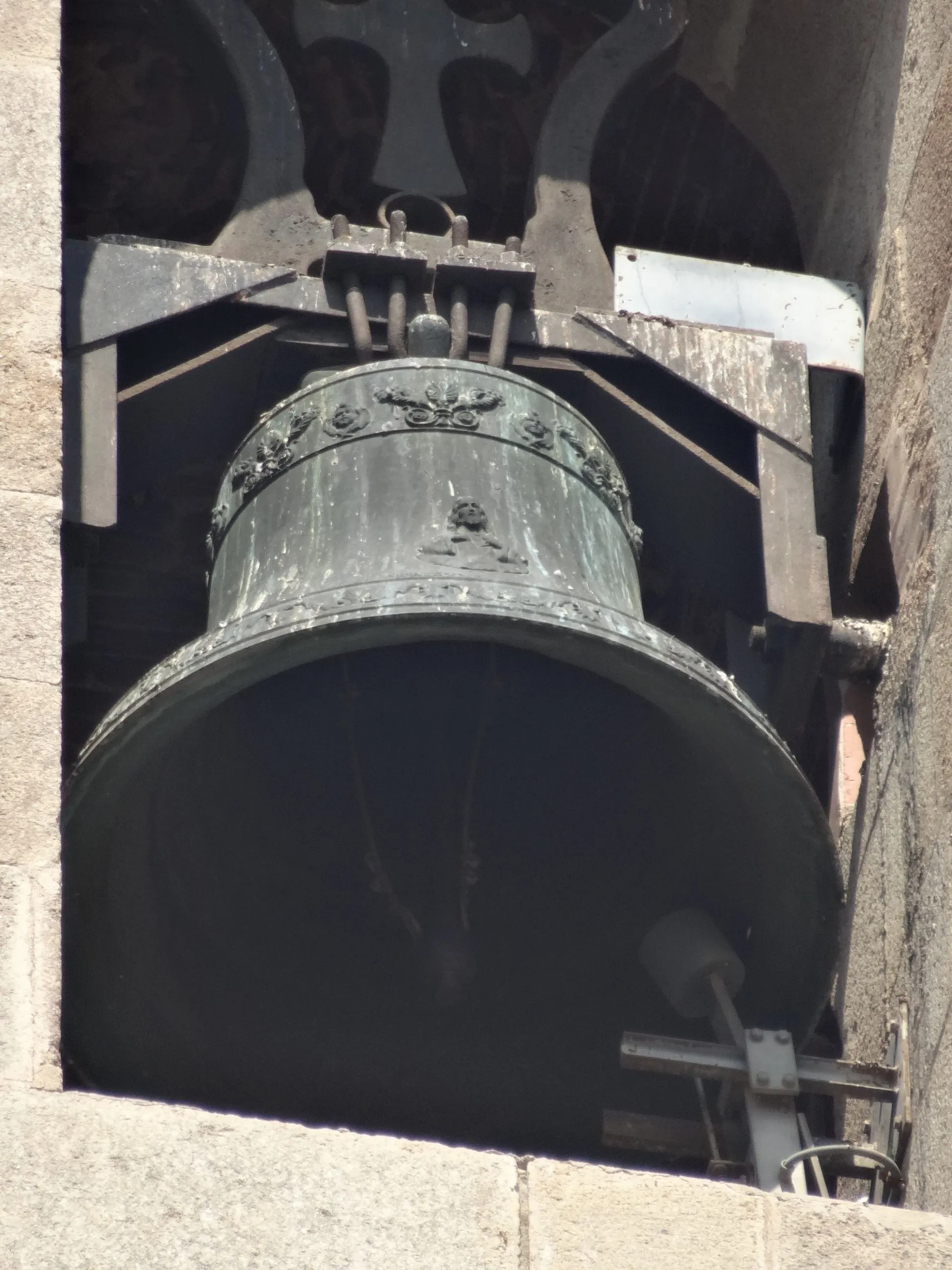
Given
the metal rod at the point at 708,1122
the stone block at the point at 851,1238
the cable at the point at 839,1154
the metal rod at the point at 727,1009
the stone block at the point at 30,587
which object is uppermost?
the stone block at the point at 30,587

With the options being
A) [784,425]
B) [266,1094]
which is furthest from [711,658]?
[266,1094]

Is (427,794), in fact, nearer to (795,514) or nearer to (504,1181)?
(795,514)

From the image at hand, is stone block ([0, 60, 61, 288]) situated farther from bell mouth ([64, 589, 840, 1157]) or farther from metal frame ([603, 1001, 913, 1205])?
metal frame ([603, 1001, 913, 1205])

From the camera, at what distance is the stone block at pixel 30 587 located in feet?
13.8

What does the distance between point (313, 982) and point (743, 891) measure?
71cm

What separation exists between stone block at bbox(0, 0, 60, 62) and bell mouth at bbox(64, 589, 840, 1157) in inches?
46.6

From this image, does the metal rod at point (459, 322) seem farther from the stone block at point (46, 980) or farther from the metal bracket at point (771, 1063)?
the stone block at point (46, 980)

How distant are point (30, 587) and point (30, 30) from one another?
4.45 feet

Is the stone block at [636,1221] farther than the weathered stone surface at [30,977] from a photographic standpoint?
No

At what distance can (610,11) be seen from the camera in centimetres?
615

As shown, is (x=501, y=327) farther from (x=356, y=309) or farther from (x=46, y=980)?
(x=46, y=980)

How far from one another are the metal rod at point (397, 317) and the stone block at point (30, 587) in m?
0.94

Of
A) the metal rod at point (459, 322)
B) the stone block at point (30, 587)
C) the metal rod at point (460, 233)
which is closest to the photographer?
the stone block at point (30, 587)

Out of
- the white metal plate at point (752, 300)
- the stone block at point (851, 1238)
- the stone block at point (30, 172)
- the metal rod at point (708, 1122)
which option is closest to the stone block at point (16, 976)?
the stone block at point (851, 1238)
